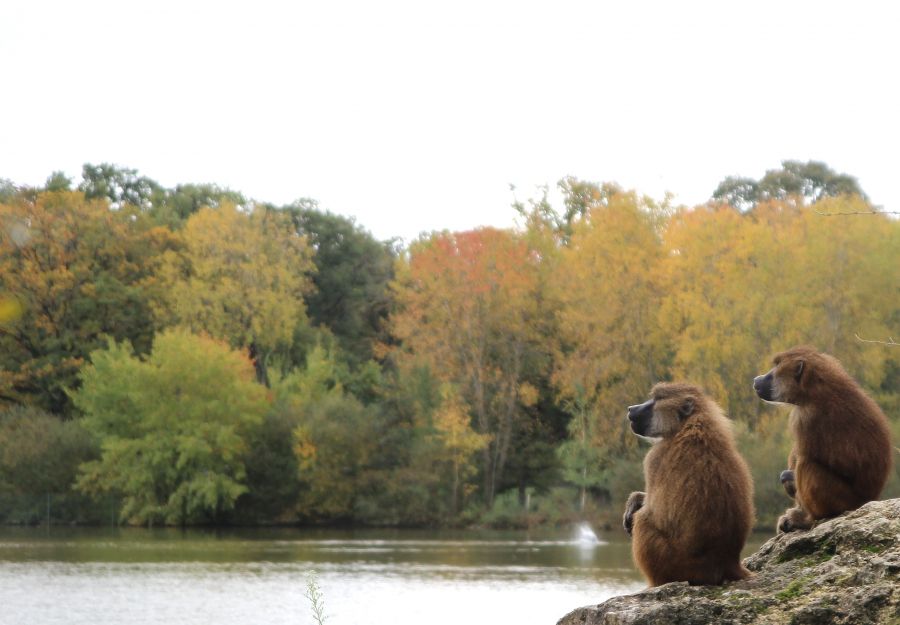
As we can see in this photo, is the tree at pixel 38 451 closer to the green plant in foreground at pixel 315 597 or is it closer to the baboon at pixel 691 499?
the green plant in foreground at pixel 315 597

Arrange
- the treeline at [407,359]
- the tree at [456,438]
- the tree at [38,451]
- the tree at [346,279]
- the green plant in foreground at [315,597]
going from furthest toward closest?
the tree at [346,279] → the tree at [456,438] → the tree at [38,451] → the treeline at [407,359] → the green plant in foreground at [315,597]

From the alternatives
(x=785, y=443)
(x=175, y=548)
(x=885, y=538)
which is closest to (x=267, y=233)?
(x=175, y=548)

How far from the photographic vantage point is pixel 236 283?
64250 millimetres

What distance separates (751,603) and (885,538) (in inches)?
24.3

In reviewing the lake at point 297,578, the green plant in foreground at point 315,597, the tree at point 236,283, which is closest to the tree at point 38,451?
the lake at point 297,578

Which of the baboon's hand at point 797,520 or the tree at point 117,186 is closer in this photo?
the baboon's hand at point 797,520

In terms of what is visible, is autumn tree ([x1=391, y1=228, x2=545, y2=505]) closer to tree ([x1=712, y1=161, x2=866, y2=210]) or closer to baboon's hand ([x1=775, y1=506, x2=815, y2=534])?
tree ([x1=712, y1=161, x2=866, y2=210])

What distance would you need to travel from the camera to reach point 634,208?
57.0m

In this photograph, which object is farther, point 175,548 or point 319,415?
point 319,415

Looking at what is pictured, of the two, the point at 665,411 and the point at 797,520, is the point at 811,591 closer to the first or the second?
the point at 665,411

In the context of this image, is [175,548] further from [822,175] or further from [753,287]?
[822,175]

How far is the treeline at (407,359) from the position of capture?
50.6 m

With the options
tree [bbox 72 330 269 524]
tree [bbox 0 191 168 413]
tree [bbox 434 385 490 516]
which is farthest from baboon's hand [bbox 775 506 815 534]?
tree [bbox 0 191 168 413]

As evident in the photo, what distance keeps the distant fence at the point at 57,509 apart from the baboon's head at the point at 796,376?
5345 centimetres
